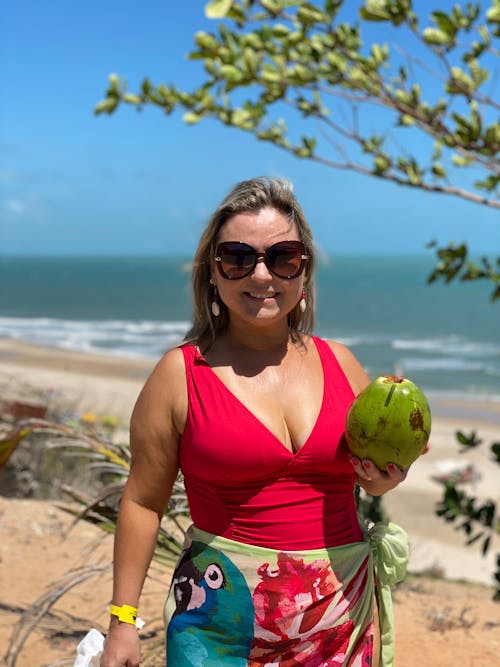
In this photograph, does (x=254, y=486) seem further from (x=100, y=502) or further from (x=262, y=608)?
(x=100, y=502)

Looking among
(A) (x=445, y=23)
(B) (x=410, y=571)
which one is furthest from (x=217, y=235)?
(B) (x=410, y=571)

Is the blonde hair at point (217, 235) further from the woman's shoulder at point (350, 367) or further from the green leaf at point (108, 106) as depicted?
the green leaf at point (108, 106)

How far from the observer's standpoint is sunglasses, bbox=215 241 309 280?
2.26 metres

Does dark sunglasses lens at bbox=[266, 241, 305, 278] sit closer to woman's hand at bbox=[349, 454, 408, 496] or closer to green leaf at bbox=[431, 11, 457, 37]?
woman's hand at bbox=[349, 454, 408, 496]

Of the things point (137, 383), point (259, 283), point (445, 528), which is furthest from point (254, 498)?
point (137, 383)

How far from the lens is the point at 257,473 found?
2117 mm

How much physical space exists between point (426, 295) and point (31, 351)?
58009mm

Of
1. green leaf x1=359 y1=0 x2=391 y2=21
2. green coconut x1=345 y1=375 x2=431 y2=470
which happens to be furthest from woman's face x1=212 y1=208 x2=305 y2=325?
green leaf x1=359 y1=0 x2=391 y2=21

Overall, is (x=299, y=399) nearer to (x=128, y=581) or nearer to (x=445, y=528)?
(x=128, y=581)

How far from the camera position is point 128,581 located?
A: 2225 millimetres

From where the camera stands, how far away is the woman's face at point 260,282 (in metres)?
2.26

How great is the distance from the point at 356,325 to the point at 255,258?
176 feet

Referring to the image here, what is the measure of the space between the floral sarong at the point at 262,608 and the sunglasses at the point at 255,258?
0.73 metres

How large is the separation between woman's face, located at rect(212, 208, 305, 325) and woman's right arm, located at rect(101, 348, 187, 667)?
23 cm
